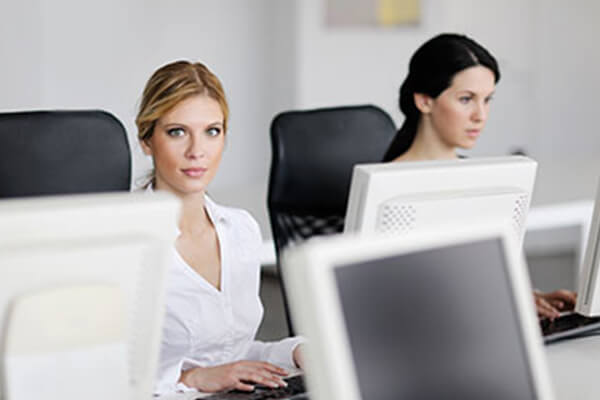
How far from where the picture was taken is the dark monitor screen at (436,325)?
105 cm

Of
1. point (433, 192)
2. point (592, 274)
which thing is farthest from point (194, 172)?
point (592, 274)

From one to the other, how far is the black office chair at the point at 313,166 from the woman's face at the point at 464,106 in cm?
21

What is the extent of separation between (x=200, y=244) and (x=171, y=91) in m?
0.32

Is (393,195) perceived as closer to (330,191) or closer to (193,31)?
(330,191)

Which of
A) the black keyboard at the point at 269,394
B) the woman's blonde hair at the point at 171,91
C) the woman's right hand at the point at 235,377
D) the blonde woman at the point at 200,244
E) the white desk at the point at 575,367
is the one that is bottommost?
the white desk at the point at 575,367

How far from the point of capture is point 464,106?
112 inches

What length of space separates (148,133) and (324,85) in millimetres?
3798

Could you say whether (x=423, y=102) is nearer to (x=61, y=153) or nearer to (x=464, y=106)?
(x=464, y=106)

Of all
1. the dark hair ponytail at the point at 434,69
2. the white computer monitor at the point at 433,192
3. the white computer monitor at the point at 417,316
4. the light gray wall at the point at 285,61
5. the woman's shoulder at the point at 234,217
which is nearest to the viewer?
the white computer monitor at the point at 417,316

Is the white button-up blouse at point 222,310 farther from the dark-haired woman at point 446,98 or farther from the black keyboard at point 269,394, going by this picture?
the dark-haired woman at point 446,98

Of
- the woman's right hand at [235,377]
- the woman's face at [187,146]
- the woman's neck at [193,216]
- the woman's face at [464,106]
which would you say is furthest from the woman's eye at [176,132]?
the woman's face at [464,106]

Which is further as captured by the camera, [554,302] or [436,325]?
[554,302]

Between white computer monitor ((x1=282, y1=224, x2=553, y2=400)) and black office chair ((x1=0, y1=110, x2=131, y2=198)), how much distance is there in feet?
4.53

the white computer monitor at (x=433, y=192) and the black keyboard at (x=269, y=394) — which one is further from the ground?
the white computer monitor at (x=433, y=192)
